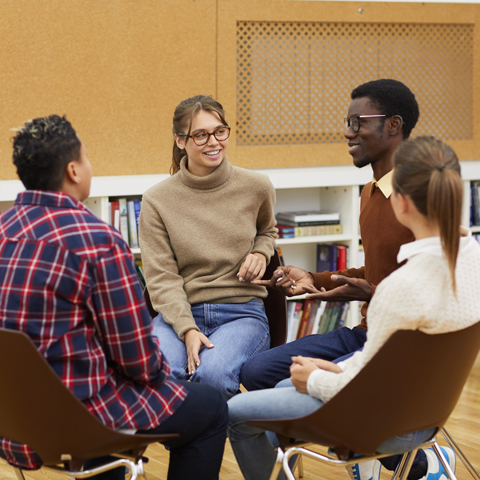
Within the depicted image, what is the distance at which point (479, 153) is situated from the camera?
4.10m

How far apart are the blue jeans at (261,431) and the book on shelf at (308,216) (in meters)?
1.94

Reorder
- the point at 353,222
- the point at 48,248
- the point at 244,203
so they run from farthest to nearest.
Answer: the point at 353,222 → the point at 244,203 → the point at 48,248

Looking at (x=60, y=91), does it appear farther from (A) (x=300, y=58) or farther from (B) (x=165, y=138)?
(A) (x=300, y=58)

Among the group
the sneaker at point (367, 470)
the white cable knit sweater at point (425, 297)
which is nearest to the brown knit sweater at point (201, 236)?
the sneaker at point (367, 470)

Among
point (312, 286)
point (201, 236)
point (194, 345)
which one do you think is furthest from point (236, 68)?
point (194, 345)

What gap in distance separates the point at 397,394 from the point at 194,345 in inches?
31.8

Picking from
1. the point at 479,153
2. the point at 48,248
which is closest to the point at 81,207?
the point at 48,248

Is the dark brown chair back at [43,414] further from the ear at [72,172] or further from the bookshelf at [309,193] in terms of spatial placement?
the bookshelf at [309,193]

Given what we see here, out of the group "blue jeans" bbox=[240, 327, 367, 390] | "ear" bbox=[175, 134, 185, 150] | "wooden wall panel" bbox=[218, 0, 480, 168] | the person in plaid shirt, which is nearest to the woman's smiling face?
"ear" bbox=[175, 134, 185, 150]

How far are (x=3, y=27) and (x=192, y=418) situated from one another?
2345mm

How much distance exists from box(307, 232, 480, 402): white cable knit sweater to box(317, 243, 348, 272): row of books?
242cm

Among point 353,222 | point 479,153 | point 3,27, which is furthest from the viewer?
point 479,153

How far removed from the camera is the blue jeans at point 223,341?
200cm

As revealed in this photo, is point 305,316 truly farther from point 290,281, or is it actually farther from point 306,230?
point 290,281
